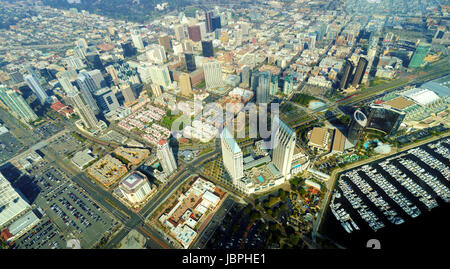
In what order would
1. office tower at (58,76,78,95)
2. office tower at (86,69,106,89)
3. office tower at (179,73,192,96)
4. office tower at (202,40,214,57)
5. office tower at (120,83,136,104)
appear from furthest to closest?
office tower at (202,40,214,57), office tower at (58,76,78,95), office tower at (179,73,192,96), office tower at (86,69,106,89), office tower at (120,83,136,104)

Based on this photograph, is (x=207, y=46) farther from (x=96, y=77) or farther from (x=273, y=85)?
(x=96, y=77)

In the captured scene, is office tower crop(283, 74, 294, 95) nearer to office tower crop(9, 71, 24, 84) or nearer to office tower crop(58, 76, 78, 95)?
office tower crop(58, 76, 78, 95)

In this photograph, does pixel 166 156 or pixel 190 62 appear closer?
pixel 166 156

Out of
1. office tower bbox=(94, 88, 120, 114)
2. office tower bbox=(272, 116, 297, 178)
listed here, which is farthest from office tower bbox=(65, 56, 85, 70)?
office tower bbox=(272, 116, 297, 178)

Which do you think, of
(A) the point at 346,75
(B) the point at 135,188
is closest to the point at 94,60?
(B) the point at 135,188
